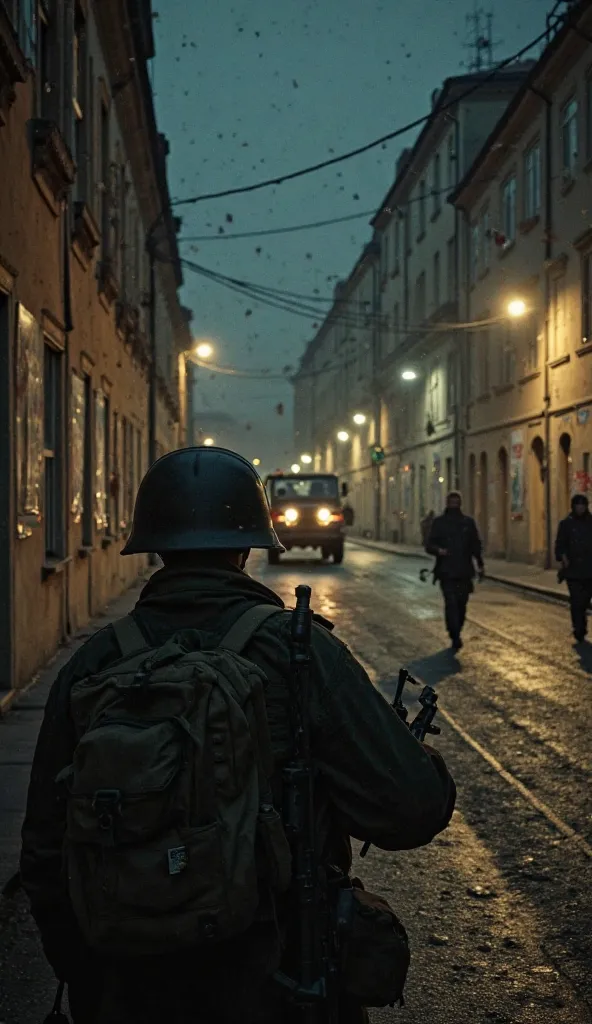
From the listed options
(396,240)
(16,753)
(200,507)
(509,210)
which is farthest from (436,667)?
(396,240)

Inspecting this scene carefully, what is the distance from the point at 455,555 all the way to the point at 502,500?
66.5 ft

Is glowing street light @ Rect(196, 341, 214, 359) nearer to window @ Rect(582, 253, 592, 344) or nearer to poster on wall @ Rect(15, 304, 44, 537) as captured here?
window @ Rect(582, 253, 592, 344)

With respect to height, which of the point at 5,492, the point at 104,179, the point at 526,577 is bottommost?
the point at 526,577

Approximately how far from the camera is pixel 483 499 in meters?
35.9

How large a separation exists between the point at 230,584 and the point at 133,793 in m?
0.52

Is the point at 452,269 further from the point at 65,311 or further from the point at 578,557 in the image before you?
the point at 65,311

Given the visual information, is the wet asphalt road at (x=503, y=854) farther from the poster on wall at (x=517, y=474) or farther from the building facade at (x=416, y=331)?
the building facade at (x=416, y=331)

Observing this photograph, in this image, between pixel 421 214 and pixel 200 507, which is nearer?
pixel 200 507

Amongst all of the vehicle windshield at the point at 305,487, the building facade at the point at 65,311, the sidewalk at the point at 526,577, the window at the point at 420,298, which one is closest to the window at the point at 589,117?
the sidewalk at the point at 526,577

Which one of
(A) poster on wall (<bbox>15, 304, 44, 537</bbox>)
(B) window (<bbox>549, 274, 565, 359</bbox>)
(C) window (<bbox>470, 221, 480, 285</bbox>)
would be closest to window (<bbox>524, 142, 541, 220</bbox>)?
(B) window (<bbox>549, 274, 565, 359</bbox>)

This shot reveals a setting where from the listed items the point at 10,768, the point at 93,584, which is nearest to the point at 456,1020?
the point at 10,768

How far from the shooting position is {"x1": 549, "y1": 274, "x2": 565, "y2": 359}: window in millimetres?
25984

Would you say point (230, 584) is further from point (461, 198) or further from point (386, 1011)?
point (461, 198)

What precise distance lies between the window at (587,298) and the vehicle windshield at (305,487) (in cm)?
1108
